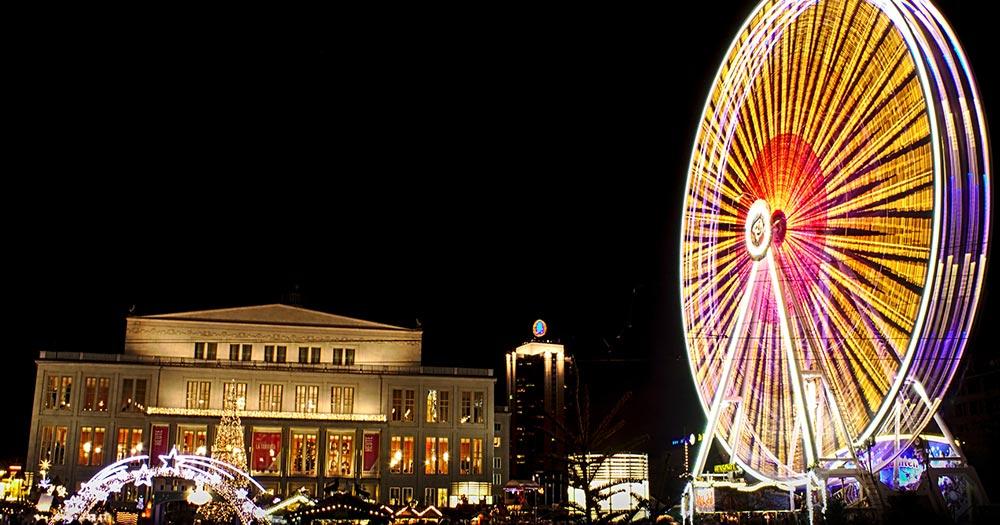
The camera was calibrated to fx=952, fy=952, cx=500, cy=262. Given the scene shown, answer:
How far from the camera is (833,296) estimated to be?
27.1 meters

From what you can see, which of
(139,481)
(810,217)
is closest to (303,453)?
(139,481)

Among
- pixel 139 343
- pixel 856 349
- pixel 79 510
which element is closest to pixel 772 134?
pixel 856 349

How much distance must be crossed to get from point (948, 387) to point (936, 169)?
519 cm

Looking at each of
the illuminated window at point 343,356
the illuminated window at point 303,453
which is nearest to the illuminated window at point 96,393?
the illuminated window at point 303,453

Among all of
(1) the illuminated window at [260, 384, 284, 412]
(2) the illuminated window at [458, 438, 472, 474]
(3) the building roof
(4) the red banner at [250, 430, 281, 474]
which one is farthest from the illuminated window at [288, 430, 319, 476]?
(2) the illuminated window at [458, 438, 472, 474]

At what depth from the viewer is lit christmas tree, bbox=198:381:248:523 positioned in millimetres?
28844

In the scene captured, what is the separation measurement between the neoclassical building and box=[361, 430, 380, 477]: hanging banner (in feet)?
0.23

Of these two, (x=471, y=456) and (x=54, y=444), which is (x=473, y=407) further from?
(x=54, y=444)

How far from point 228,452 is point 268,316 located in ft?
93.1

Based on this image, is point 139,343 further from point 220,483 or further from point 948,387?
point 948,387

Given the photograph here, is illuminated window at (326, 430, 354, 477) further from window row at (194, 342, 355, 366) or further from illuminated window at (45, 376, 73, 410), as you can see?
illuminated window at (45, 376, 73, 410)

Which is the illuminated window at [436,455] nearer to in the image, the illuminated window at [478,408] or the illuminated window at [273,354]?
the illuminated window at [478,408]

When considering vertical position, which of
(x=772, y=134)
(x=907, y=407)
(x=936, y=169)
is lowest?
(x=907, y=407)

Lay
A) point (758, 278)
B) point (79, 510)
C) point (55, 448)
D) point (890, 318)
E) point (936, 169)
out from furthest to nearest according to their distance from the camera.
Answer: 1. point (55, 448)
2. point (758, 278)
3. point (79, 510)
4. point (890, 318)
5. point (936, 169)
